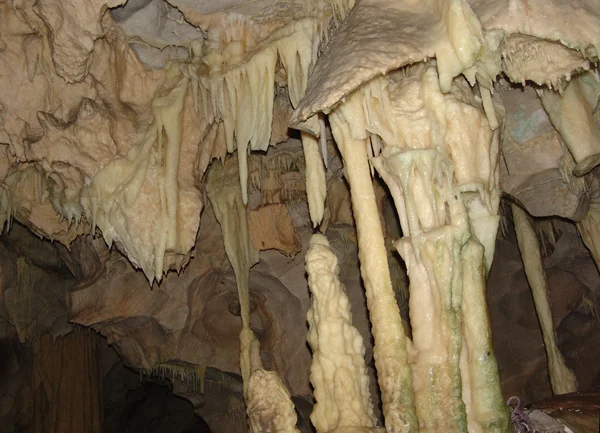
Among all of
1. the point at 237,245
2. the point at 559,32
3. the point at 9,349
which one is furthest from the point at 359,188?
the point at 9,349

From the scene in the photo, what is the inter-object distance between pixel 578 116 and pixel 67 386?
1148 cm

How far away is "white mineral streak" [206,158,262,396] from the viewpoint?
898 centimetres

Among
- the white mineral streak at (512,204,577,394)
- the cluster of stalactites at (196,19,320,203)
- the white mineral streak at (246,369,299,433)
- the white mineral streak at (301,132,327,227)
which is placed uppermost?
the cluster of stalactites at (196,19,320,203)

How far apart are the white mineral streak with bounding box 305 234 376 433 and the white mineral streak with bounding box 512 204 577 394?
417 centimetres

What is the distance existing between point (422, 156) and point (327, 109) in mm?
961

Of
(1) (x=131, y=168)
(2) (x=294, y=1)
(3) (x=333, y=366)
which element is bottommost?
(3) (x=333, y=366)

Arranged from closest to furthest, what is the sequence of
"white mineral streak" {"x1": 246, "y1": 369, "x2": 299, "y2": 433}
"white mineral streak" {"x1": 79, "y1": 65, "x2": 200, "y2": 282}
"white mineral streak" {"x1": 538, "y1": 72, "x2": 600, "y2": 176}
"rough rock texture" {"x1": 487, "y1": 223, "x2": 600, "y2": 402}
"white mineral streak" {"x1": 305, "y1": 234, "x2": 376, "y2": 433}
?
"white mineral streak" {"x1": 246, "y1": 369, "x2": 299, "y2": 433} < "white mineral streak" {"x1": 305, "y1": 234, "x2": 376, "y2": 433} < "white mineral streak" {"x1": 538, "y1": 72, "x2": 600, "y2": 176} < "white mineral streak" {"x1": 79, "y1": 65, "x2": 200, "y2": 282} < "rough rock texture" {"x1": 487, "y1": 223, "x2": 600, "y2": 402}

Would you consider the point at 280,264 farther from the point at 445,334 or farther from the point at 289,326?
the point at 445,334

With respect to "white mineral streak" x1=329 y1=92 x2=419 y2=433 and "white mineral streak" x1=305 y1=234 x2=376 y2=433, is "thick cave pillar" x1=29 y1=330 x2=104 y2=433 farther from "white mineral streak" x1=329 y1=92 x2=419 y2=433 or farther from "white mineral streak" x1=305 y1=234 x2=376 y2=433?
"white mineral streak" x1=329 y1=92 x2=419 y2=433

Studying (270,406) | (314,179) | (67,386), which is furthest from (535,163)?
(67,386)

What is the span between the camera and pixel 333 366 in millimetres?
5539

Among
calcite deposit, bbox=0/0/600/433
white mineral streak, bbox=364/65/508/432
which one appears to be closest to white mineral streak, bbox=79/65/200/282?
calcite deposit, bbox=0/0/600/433

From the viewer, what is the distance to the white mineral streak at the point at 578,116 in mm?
6375

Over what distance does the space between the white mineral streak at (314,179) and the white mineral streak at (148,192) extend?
179 centimetres
